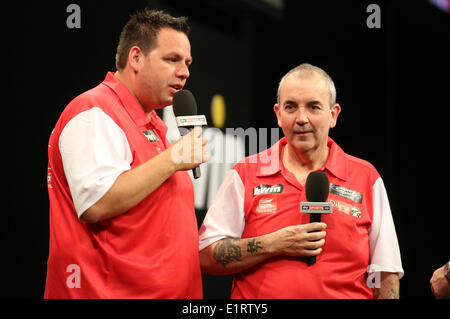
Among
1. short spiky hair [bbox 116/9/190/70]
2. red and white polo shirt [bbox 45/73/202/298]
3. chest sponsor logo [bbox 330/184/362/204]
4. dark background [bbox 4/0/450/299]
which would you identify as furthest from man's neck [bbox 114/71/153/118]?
dark background [bbox 4/0/450/299]

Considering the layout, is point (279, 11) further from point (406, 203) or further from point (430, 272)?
point (430, 272)

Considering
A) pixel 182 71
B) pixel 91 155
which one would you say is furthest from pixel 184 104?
pixel 91 155

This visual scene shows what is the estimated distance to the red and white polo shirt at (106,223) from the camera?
186cm

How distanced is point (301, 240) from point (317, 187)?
0.21 m

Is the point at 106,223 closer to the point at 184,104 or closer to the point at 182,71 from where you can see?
the point at 184,104

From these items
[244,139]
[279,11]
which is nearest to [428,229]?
[244,139]

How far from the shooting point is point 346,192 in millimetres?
2273

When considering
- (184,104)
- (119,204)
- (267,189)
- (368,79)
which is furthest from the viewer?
(368,79)

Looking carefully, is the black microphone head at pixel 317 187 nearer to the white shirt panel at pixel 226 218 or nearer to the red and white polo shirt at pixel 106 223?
the white shirt panel at pixel 226 218

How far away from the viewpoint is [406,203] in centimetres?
438

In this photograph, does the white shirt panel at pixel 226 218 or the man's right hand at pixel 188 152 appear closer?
the man's right hand at pixel 188 152

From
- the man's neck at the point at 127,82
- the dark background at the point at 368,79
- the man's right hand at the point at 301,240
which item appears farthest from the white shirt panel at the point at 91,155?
the dark background at the point at 368,79

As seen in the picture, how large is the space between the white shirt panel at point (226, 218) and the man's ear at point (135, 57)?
0.64m

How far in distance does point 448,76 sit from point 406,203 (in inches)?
41.8
